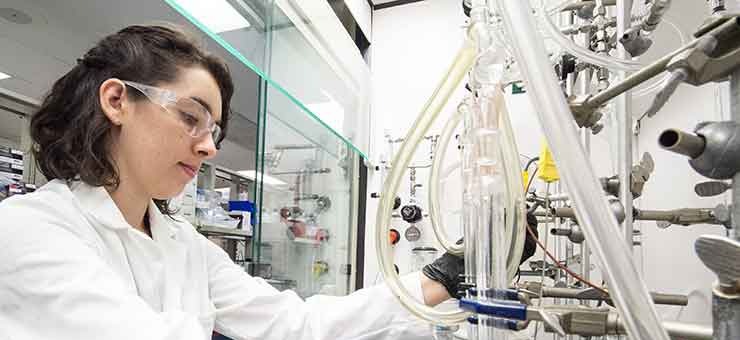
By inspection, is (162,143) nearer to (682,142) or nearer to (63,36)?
(682,142)

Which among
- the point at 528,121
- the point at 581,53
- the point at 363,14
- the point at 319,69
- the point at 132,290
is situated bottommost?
the point at 132,290

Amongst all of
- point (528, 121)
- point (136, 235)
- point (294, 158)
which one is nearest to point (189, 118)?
point (136, 235)

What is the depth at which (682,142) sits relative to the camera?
0.32 metres

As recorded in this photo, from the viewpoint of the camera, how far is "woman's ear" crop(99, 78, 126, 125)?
2.74 ft

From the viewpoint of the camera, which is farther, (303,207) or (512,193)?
(303,207)

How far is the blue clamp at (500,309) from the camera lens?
509mm

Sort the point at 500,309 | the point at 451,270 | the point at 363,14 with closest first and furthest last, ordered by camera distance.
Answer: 1. the point at 500,309
2. the point at 451,270
3. the point at 363,14

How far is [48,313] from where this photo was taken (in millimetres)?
632

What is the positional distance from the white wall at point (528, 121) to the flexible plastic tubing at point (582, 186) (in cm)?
103

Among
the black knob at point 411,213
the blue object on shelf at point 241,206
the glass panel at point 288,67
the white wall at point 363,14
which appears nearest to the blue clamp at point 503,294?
the glass panel at point 288,67

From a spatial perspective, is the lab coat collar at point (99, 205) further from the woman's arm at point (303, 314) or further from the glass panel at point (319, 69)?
the glass panel at point (319, 69)

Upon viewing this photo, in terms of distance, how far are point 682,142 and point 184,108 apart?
79 centimetres

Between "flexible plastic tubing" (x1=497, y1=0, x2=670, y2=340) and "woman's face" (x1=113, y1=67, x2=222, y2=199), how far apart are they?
0.65m

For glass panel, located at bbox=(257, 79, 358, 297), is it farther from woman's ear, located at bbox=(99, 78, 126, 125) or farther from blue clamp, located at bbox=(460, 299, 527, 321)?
blue clamp, located at bbox=(460, 299, 527, 321)
